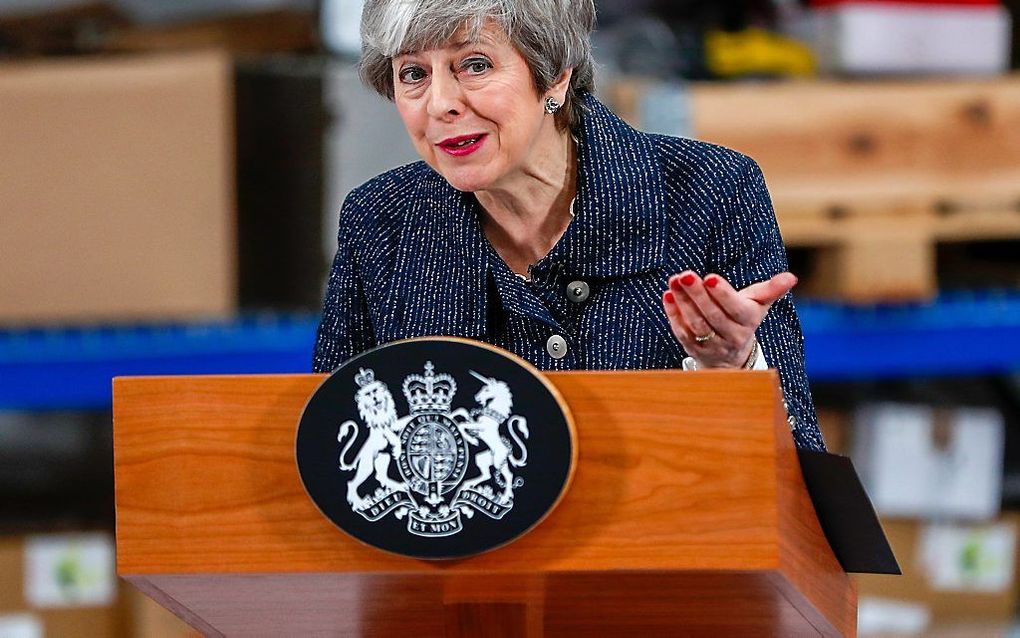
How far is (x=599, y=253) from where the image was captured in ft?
5.39

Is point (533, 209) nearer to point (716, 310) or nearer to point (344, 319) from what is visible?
point (344, 319)

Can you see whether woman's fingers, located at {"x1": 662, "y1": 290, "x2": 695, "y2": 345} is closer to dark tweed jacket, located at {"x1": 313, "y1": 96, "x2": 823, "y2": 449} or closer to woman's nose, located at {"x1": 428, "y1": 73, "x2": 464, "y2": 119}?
dark tweed jacket, located at {"x1": 313, "y1": 96, "x2": 823, "y2": 449}

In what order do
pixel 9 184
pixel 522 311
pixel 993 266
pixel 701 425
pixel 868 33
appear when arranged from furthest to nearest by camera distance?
pixel 993 266 → pixel 868 33 → pixel 9 184 → pixel 522 311 → pixel 701 425

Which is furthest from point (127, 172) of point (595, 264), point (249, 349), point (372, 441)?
point (372, 441)

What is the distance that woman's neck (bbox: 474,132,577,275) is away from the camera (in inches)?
66.9

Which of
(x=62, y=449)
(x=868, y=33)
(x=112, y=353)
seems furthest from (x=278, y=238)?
(x=868, y=33)

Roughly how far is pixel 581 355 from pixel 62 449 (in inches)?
82.7

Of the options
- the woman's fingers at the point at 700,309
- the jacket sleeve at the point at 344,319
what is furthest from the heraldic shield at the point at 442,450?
the jacket sleeve at the point at 344,319

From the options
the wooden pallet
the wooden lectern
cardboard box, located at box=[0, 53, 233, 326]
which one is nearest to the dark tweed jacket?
the wooden lectern

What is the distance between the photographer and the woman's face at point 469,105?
5.13 ft

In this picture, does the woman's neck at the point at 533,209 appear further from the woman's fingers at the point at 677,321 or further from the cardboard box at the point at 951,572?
the cardboard box at the point at 951,572

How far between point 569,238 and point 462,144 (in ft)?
0.49

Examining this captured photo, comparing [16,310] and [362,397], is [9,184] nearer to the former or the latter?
[16,310]

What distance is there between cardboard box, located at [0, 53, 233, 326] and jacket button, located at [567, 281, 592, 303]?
1312 millimetres
